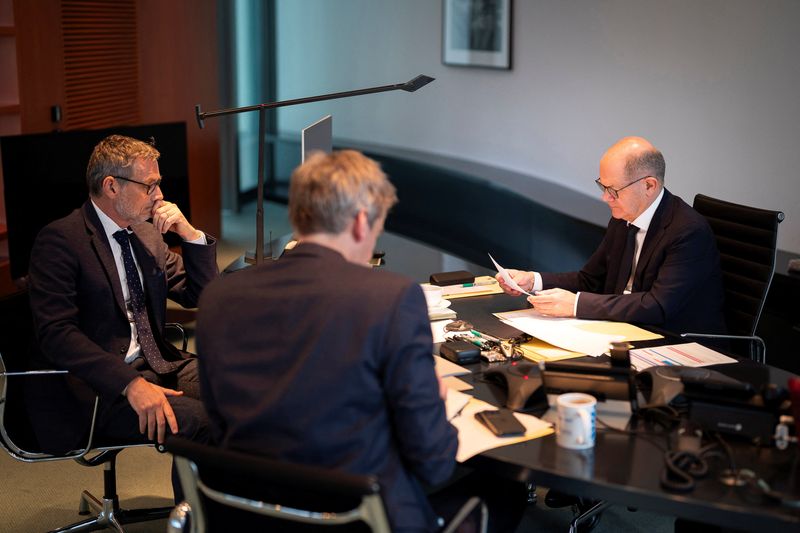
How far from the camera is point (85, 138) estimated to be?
4.56 m

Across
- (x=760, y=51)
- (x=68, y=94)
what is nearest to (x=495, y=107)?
(x=760, y=51)

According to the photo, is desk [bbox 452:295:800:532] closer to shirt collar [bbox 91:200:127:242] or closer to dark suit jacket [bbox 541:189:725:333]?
dark suit jacket [bbox 541:189:725:333]

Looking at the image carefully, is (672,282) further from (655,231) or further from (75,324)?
(75,324)

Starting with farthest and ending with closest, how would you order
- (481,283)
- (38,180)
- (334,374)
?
1. (38,180)
2. (481,283)
3. (334,374)

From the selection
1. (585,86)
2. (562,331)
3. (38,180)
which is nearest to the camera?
(562,331)

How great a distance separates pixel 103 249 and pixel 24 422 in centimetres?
57

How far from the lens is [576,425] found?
78.9 inches

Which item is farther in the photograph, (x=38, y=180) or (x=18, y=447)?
(x=38, y=180)

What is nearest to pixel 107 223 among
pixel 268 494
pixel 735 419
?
pixel 268 494

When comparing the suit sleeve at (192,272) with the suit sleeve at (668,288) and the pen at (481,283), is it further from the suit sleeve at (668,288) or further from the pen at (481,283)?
the suit sleeve at (668,288)

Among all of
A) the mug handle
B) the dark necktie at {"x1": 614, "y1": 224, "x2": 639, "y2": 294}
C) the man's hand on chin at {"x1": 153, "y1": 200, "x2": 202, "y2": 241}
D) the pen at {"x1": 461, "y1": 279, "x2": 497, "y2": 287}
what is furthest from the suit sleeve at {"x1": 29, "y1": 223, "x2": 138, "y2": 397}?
the dark necktie at {"x1": 614, "y1": 224, "x2": 639, "y2": 294}

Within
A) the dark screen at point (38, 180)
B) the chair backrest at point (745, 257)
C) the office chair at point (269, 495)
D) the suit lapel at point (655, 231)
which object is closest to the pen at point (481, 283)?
A: the suit lapel at point (655, 231)

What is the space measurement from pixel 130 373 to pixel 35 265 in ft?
1.44

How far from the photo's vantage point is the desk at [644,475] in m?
1.78
